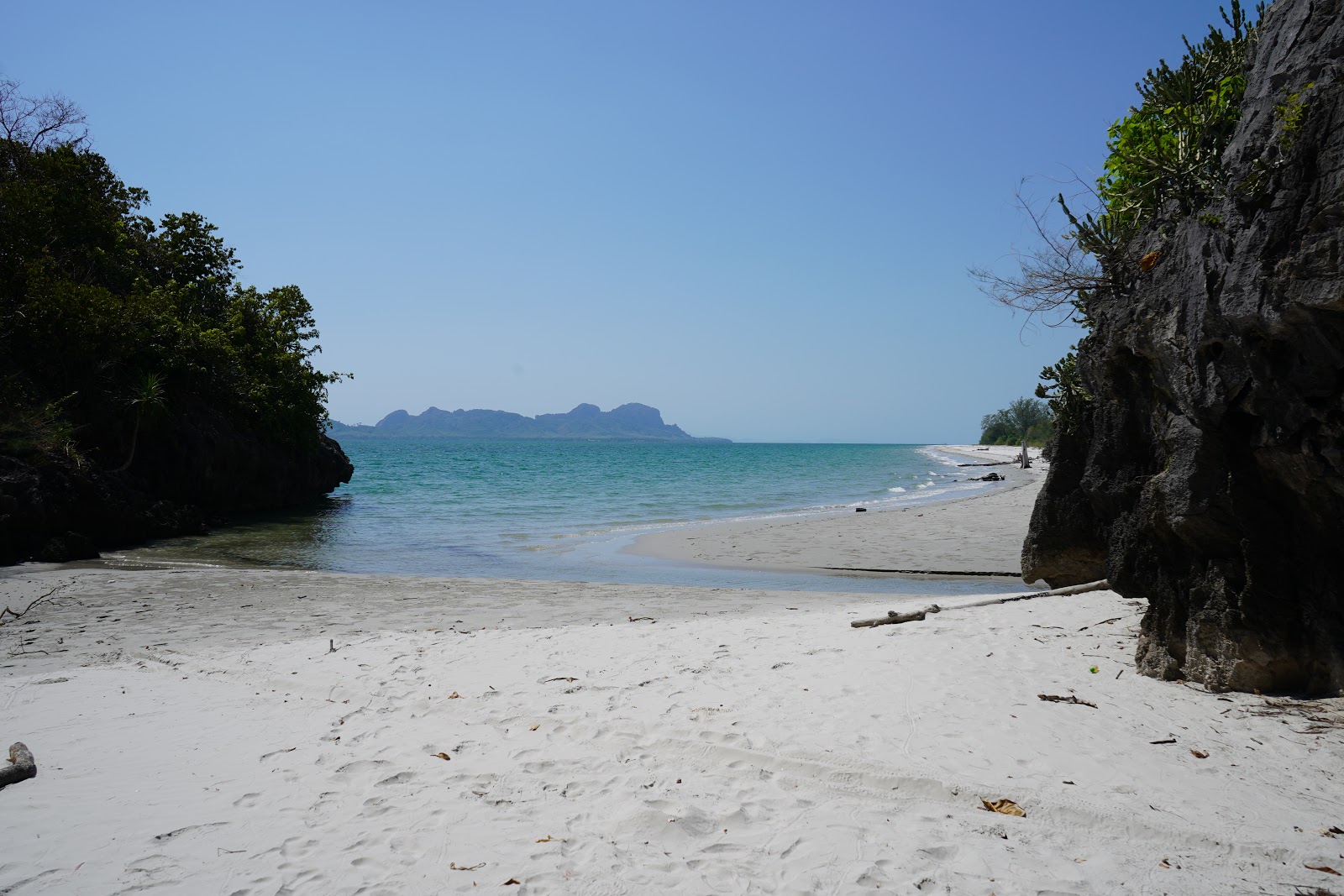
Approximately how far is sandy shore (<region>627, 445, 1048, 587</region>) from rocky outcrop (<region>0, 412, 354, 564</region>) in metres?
12.6

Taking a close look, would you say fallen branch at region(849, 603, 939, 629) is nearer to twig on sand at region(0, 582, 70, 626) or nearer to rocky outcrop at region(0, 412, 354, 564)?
twig on sand at region(0, 582, 70, 626)

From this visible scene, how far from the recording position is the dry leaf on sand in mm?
4285

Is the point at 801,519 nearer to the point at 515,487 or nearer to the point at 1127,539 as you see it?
the point at 1127,539

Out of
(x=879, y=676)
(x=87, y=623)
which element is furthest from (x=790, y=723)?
(x=87, y=623)

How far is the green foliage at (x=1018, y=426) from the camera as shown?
9169 cm

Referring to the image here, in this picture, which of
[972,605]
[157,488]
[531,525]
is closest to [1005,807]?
[972,605]

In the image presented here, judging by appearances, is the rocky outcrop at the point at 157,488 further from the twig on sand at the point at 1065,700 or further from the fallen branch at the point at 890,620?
the twig on sand at the point at 1065,700

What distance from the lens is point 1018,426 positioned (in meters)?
116

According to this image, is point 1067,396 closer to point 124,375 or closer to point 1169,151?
point 1169,151

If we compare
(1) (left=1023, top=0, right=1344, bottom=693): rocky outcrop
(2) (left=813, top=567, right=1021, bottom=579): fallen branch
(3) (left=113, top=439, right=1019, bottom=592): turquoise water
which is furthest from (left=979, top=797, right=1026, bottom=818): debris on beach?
(2) (left=813, top=567, right=1021, bottom=579): fallen branch

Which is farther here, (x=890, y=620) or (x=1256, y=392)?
(x=890, y=620)

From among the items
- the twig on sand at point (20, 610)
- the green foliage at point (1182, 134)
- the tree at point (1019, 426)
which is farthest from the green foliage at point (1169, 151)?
the tree at point (1019, 426)

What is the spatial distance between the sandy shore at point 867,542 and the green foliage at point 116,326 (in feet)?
49.0

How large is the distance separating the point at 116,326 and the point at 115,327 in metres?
0.04
